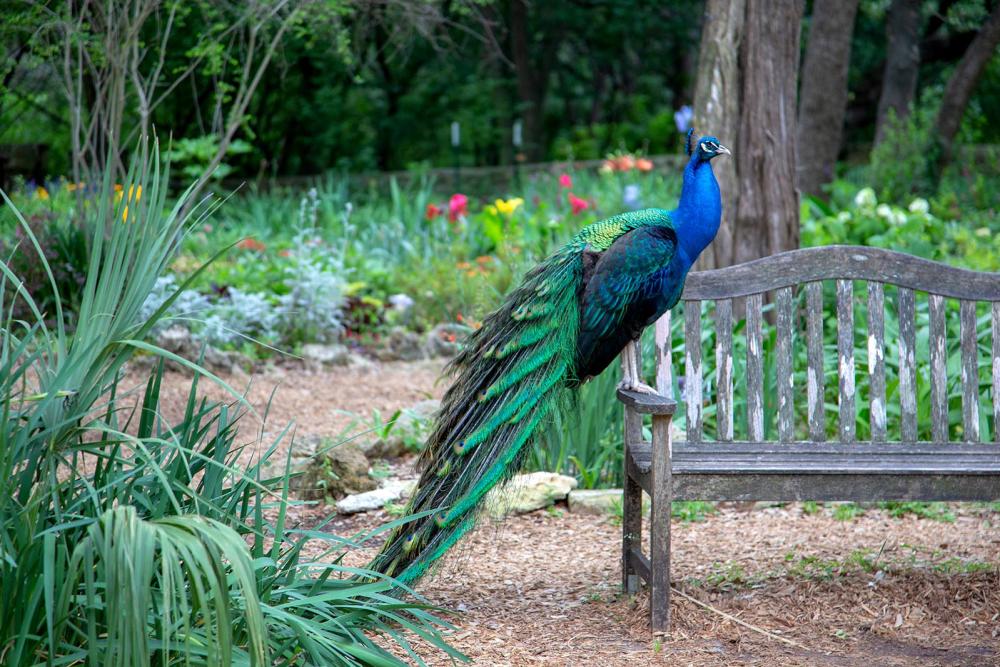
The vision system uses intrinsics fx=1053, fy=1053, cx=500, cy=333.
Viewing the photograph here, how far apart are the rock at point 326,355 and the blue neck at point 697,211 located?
379 centimetres

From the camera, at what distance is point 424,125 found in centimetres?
1471

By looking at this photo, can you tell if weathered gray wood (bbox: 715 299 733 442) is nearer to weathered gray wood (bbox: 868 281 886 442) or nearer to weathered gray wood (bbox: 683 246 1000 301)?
weathered gray wood (bbox: 683 246 1000 301)

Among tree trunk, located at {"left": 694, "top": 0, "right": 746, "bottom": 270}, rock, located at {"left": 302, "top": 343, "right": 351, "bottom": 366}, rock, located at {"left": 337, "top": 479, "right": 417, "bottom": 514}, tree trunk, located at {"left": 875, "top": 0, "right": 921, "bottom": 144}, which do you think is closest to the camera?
rock, located at {"left": 337, "top": 479, "right": 417, "bottom": 514}

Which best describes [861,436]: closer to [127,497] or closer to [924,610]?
[924,610]

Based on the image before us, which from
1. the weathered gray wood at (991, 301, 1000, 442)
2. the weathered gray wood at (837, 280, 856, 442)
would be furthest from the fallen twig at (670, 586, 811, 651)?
the weathered gray wood at (991, 301, 1000, 442)

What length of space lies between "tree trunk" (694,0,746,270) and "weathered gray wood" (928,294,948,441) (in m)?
1.83

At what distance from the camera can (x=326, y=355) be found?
686 cm

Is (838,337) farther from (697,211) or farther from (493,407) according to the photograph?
(493,407)

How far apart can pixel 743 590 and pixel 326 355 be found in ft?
12.7

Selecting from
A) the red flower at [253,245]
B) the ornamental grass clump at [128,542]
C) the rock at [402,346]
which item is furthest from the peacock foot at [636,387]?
the red flower at [253,245]

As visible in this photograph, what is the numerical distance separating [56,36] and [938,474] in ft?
18.7

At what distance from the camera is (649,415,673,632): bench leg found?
10.5 ft

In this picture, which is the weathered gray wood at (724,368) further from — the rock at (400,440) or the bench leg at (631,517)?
the rock at (400,440)

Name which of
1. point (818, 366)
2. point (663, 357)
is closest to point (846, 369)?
point (818, 366)
